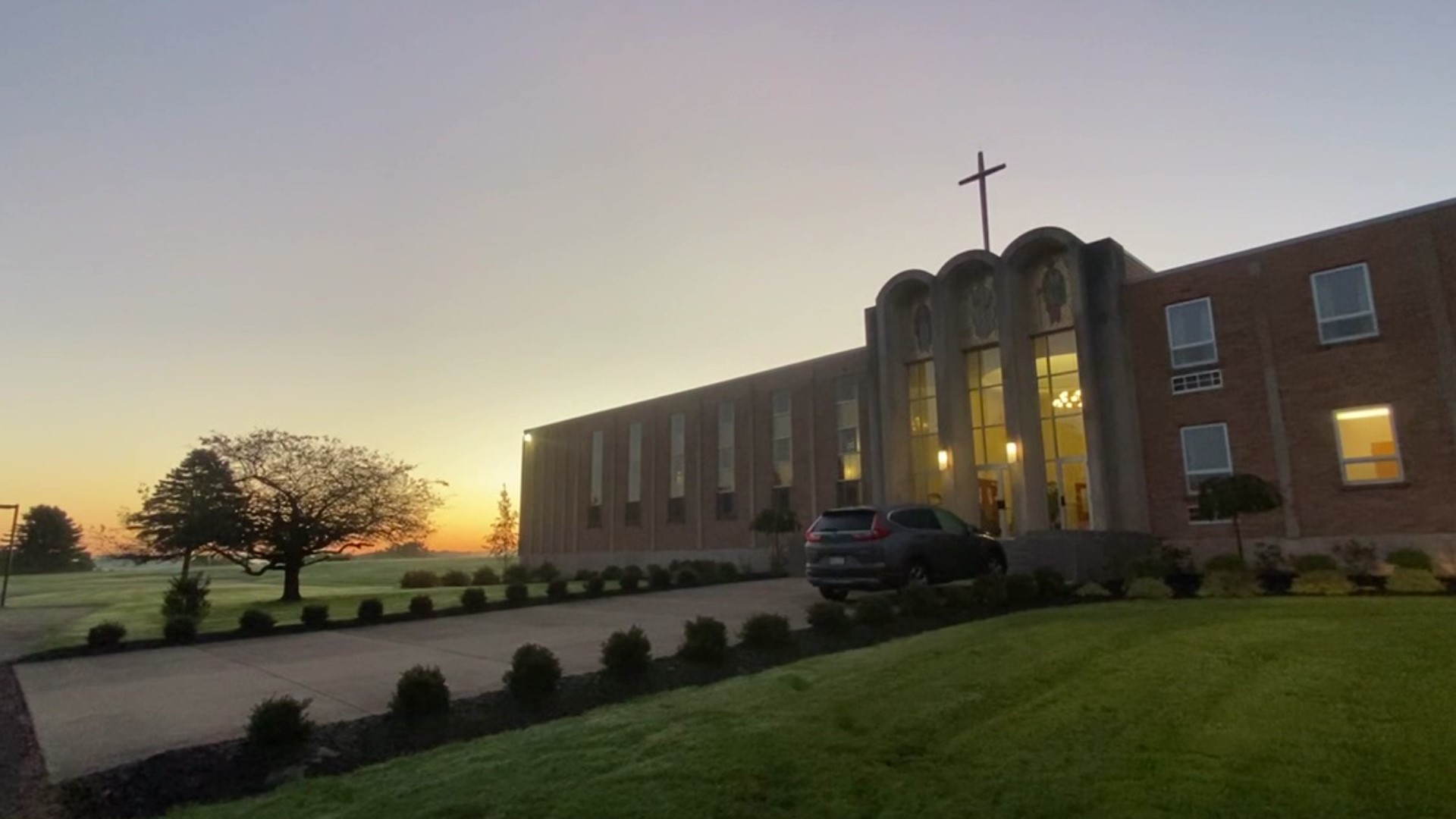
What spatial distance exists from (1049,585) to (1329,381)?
34.8 ft

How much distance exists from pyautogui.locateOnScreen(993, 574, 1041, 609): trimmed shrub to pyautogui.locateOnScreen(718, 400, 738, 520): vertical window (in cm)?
2203

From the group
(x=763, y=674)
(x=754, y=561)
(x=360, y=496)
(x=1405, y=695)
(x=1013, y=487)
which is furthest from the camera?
(x=754, y=561)

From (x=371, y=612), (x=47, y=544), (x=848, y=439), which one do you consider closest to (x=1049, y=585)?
(x=371, y=612)

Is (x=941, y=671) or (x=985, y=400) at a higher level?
(x=985, y=400)

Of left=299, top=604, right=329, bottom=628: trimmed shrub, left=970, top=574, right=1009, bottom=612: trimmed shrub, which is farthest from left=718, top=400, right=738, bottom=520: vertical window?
left=970, top=574, right=1009, bottom=612: trimmed shrub

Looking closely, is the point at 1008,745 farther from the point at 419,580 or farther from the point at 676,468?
the point at 676,468

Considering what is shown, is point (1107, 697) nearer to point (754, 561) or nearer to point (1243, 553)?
point (1243, 553)

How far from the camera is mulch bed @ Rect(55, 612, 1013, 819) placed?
16.0 ft

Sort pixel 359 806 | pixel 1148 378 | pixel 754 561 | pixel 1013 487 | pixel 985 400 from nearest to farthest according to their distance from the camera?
pixel 359 806 → pixel 1148 378 → pixel 1013 487 → pixel 985 400 → pixel 754 561

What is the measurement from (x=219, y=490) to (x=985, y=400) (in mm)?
25176

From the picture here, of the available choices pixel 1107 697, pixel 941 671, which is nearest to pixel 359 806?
pixel 941 671

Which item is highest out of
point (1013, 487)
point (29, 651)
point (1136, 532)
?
point (1013, 487)

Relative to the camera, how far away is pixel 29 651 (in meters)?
11.9

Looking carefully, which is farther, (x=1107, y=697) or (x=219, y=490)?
A: (x=219, y=490)
